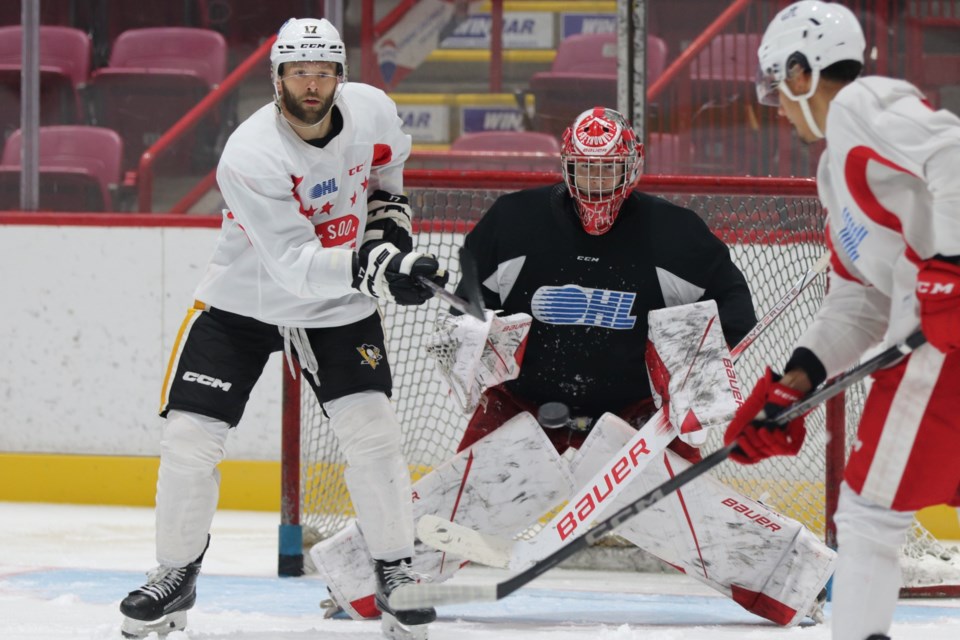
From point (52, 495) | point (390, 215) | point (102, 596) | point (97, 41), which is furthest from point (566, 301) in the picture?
point (97, 41)

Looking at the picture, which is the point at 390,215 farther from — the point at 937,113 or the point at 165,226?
the point at 165,226

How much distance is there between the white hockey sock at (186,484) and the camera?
2637 mm

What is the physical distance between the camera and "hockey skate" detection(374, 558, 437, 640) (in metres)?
2.66

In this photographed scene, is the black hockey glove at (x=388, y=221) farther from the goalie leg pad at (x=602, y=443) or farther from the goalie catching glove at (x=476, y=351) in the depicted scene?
the goalie leg pad at (x=602, y=443)

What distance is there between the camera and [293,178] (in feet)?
8.60

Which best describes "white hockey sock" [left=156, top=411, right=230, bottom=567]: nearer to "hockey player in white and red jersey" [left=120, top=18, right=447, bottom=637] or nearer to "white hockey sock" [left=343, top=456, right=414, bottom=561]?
"hockey player in white and red jersey" [left=120, top=18, right=447, bottom=637]

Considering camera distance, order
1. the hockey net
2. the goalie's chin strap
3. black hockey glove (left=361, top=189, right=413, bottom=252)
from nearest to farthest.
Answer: the goalie's chin strap
black hockey glove (left=361, top=189, right=413, bottom=252)
the hockey net

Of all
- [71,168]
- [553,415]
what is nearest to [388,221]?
[553,415]

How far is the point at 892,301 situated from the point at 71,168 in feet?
10.6

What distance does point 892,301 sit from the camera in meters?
2.07

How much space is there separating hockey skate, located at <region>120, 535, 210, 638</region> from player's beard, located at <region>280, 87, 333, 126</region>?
852mm

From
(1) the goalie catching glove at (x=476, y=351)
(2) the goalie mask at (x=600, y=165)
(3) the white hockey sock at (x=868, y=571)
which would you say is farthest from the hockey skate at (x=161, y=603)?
(3) the white hockey sock at (x=868, y=571)

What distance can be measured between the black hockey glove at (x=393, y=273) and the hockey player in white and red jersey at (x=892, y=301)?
2.21ft

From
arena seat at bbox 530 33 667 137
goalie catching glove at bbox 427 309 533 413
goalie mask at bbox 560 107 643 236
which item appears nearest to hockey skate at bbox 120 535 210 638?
goalie catching glove at bbox 427 309 533 413
